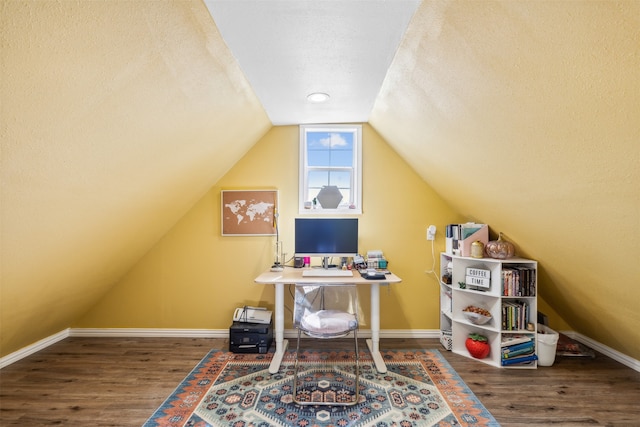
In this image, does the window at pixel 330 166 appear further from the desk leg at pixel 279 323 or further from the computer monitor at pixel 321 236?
the desk leg at pixel 279 323

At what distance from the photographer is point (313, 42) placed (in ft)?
5.24

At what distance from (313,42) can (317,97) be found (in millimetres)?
797

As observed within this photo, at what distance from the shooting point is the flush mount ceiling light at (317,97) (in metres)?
2.33

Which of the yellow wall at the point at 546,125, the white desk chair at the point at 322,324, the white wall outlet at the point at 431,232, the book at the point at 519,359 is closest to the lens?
the yellow wall at the point at 546,125

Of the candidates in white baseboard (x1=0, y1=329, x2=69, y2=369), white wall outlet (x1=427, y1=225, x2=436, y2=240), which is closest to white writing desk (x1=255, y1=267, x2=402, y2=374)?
white wall outlet (x1=427, y1=225, x2=436, y2=240)

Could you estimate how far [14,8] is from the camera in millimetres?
869

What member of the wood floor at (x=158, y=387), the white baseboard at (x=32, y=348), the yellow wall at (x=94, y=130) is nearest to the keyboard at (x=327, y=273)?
the wood floor at (x=158, y=387)

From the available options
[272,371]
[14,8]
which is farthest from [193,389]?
[14,8]

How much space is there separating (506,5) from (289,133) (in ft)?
7.73

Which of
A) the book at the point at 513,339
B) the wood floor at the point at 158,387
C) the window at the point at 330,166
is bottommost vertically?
the wood floor at the point at 158,387

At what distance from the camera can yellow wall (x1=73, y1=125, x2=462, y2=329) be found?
3.11m

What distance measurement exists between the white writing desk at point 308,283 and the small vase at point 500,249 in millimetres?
920

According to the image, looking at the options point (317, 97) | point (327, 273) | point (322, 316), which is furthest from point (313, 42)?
point (322, 316)

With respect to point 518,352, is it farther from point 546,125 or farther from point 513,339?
point 546,125
